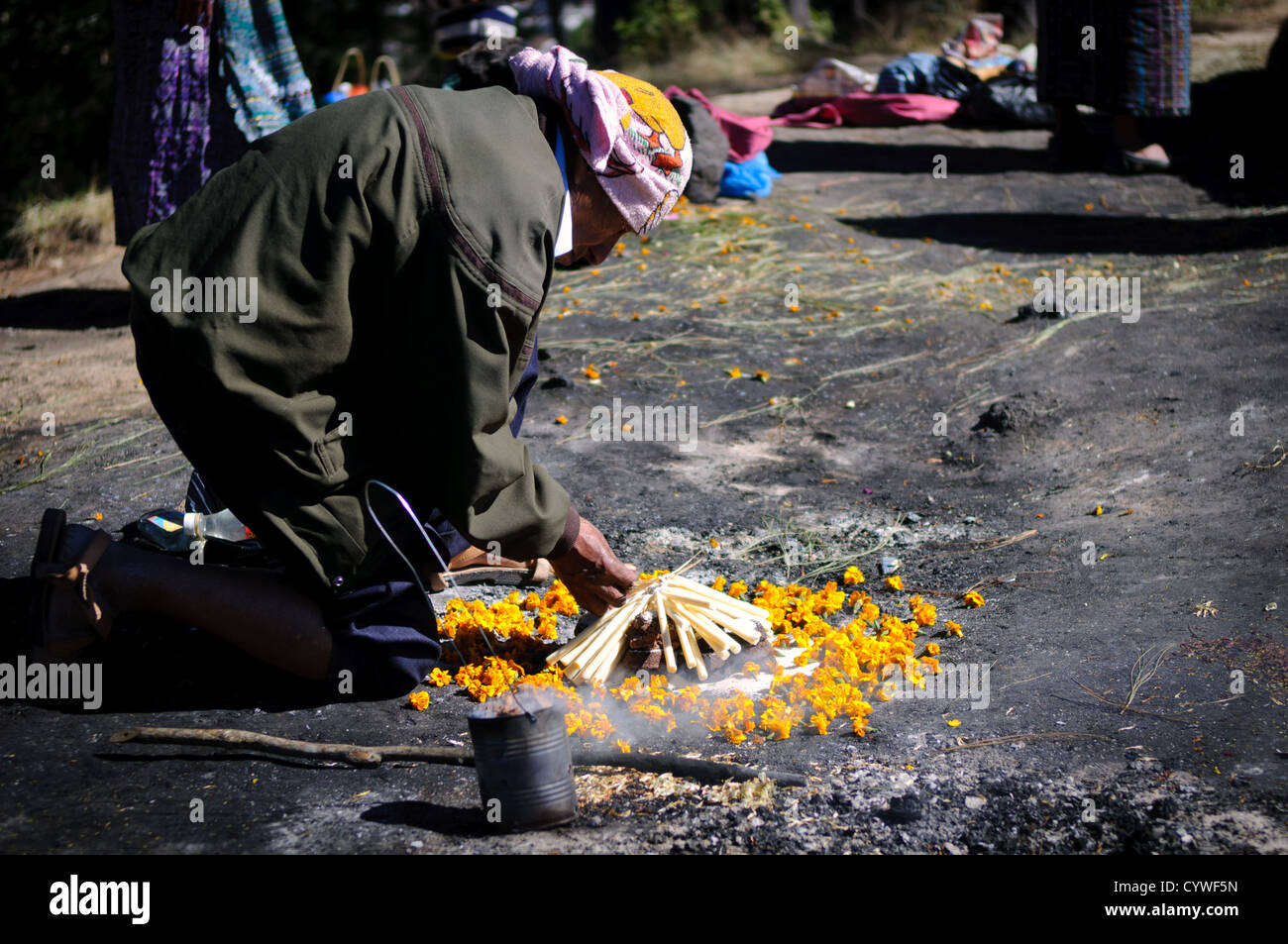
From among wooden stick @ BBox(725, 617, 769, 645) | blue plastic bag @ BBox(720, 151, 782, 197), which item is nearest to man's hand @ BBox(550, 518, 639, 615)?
wooden stick @ BBox(725, 617, 769, 645)

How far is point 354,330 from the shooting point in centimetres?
259

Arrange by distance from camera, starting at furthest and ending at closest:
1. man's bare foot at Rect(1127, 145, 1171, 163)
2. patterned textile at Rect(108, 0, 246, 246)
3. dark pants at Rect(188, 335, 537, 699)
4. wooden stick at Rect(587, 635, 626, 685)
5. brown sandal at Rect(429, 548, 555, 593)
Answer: man's bare foot at Rect(1127, 145, 1171, 163), patterned textile at Rect(108, 0, 246, 246), brown sandal at Rect(429, 548, 555, 593), wooden stick at Rect(587, 635, 626, 685), dark pants at Rect(188, 335, 537, 699)

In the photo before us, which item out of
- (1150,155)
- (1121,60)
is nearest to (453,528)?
(1121,60)

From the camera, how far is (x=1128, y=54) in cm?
859

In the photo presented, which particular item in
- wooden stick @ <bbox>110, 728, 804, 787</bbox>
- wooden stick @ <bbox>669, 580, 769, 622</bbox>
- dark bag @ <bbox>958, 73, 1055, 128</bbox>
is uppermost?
dark bag @ <bbox>958, 73, 1055, 128</bbox>

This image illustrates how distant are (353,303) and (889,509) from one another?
8.01ft

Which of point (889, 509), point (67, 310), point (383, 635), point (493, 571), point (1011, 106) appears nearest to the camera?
point (383, 635)

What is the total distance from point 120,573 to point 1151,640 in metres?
2.72

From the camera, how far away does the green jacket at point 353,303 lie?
2.42 metres

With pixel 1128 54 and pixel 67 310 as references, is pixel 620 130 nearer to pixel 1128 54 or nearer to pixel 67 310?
pixel 67 310

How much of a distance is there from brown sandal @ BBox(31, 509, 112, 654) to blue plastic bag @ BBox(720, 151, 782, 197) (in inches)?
260

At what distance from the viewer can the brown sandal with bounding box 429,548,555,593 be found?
364 centimetres

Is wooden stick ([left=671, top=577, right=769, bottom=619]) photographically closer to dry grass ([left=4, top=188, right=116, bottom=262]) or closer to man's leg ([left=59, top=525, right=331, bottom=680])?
man's leg ([left=59, top=525, right=331, bottom=680])

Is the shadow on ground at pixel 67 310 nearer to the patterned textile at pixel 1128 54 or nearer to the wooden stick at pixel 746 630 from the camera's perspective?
the wooden stick at pixel 746 630
